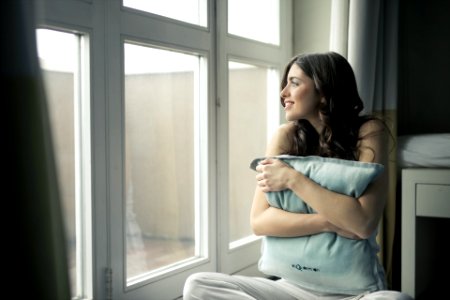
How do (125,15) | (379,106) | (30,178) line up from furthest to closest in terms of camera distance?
1. (379,106)
2. (125,15)
3. (30,178)

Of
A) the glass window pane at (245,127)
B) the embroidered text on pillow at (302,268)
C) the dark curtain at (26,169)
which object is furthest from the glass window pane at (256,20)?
the dark curtain at (26,169)

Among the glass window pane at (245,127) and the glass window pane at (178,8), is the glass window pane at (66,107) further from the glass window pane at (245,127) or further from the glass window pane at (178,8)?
the glass window pane at (245,127)

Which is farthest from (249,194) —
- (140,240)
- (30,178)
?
(30,178)

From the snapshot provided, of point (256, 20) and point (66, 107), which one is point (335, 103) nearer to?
point (66, 107)

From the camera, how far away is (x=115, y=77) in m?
1.48

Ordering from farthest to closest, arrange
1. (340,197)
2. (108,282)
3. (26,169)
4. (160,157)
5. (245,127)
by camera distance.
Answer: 1. (245,127)
2. (160,157)
3. (108,282)
4. (340,197)
5. (26,169)

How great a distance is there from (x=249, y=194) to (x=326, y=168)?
3.10ft

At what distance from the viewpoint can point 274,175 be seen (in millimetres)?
1448

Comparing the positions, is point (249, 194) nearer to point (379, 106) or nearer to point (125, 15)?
point (379, 106)

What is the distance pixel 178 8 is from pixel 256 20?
580 mm

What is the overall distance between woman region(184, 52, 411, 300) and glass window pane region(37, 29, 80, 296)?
1.12ft

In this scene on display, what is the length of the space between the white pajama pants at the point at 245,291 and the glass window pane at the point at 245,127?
723 millimetres

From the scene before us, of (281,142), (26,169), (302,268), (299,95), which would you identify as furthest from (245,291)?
(26,169)

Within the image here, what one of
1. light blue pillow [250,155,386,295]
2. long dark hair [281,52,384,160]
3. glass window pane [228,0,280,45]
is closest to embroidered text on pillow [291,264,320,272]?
light blue pillow [250,155,386,295]
